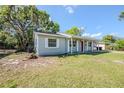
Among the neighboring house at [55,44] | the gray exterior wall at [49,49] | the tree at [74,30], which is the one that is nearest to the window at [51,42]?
the neighboring house at [55,44]

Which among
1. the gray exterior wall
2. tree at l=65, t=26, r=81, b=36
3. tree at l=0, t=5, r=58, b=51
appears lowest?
the gray exterior wall

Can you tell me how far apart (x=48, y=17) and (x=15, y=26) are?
5498mm

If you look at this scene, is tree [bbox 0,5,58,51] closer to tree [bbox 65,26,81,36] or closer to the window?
the window

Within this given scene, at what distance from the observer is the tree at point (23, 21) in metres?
19.8

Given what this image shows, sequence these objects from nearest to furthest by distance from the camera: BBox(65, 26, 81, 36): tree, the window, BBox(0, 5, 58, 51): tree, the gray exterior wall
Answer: the gray exterior wall, the window, BBox(0, 5, 58, 51): tree, BBox(65, 26, 81, 36): tree

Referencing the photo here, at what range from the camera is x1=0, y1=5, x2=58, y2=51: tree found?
19781 mm

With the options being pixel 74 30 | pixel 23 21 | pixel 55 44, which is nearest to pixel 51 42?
pixel 55 44

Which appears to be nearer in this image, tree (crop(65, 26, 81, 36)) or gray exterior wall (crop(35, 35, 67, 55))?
gray exterior wall (crop(35, 35, 67, 55))

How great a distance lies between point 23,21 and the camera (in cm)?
2136

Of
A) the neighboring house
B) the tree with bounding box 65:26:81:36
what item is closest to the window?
the neighboring house

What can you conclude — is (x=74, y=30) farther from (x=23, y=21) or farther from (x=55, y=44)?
(x=55, y=44)

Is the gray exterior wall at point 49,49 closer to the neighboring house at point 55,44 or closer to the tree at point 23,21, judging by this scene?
the neighboring house at point 55,44
